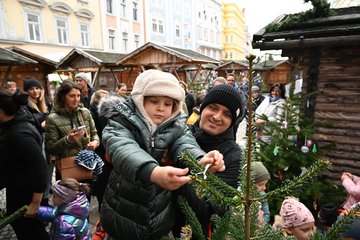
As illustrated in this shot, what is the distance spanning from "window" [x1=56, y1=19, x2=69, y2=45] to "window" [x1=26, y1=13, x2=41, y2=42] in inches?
66.1

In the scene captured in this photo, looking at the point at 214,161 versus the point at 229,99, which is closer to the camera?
the point at 214,161

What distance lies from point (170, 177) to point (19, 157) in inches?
74.4

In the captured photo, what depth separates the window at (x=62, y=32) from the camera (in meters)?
20.4

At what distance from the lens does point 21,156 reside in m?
2.15

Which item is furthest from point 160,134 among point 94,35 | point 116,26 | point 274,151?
point 116,26

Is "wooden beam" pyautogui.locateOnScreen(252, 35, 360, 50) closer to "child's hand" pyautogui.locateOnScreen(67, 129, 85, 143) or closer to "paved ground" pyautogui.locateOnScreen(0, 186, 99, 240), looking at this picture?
"child's hand" pyautogui.locateOnScreen(67, 129, 85, 143)

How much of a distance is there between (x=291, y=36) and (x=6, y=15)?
1925cm

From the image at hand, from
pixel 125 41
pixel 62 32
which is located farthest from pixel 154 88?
pixel 125 41

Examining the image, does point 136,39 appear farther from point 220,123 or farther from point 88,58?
point 220,123

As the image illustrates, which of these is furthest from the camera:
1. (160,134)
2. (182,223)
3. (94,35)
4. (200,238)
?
(94,35)

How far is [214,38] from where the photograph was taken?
5422cm

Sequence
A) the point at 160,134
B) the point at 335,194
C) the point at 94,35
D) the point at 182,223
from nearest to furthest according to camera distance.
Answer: the point at 160,134, the point at 182,223, the point at 335,194, the point at 94,35

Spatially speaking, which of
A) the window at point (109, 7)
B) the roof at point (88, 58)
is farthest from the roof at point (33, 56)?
the window at point (109, 7)

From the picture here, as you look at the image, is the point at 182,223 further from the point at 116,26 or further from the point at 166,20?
the point at 166,20
